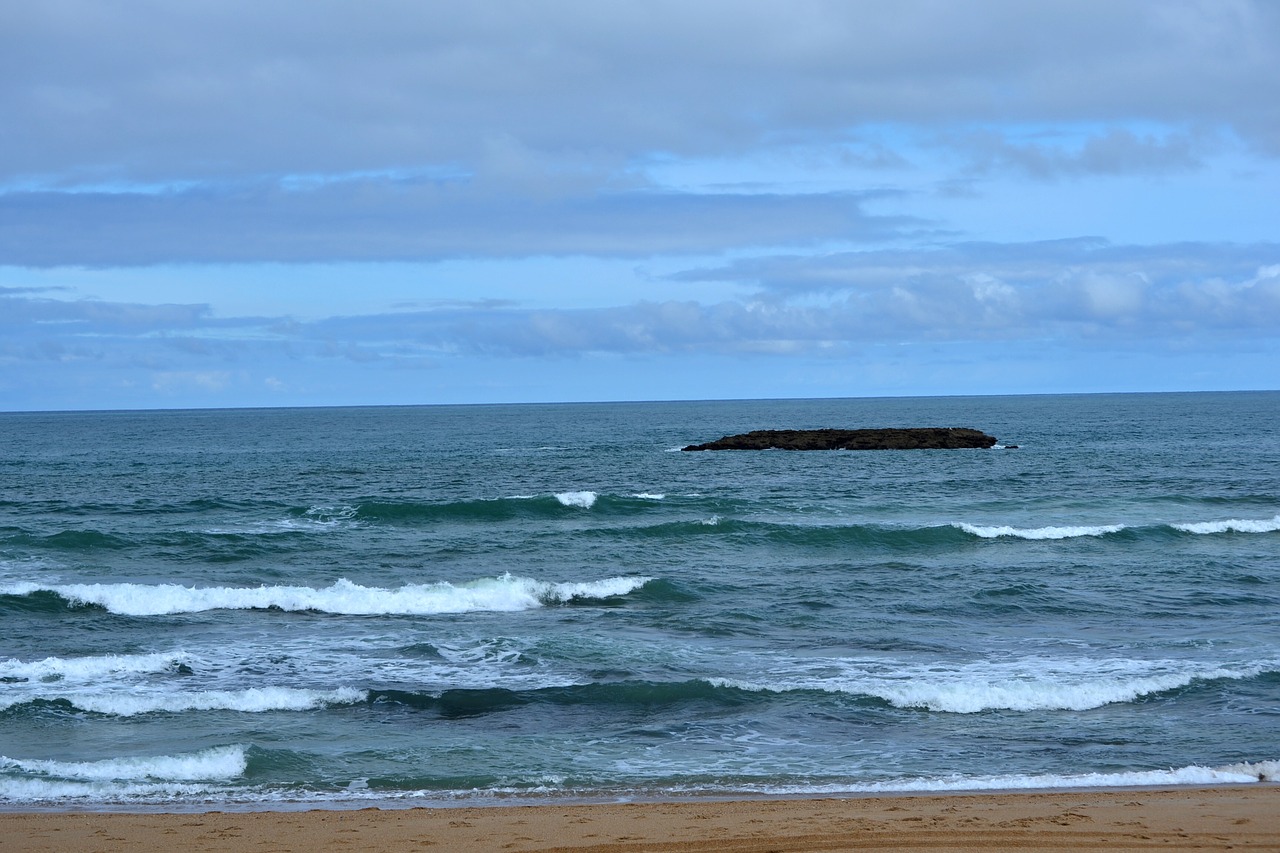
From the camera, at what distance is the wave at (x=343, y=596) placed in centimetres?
2275

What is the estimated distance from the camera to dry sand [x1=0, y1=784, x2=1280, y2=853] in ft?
30.3

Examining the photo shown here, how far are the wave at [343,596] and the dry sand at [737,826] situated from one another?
12.0m

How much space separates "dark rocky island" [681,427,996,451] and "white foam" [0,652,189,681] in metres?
54.3

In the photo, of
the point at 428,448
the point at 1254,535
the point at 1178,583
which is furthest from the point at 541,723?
the point at 428,448

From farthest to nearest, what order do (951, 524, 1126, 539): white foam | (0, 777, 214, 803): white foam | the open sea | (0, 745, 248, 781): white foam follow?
(951, 524, 1126, 539): white foam < the open sea < (0, 745, 248, 781): white foam < (0, 777, 214, 803): white foam

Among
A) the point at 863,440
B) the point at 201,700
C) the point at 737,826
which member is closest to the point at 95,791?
the point at 201,700

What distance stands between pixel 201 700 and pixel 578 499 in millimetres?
24808

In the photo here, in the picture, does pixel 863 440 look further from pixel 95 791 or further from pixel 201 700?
pixel 95 791

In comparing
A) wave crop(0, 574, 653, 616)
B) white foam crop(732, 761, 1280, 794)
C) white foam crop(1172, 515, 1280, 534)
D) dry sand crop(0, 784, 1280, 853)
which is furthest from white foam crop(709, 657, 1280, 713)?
white foam crop(1172, 515, 1280, 534)

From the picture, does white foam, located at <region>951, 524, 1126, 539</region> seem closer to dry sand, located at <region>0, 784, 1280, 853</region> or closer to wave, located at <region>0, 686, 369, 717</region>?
dry sand, located at <region>0, 784, 1280, 853</region>

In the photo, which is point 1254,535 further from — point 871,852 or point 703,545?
point 871,852

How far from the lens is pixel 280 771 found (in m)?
12.5

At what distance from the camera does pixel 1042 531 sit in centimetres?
3198

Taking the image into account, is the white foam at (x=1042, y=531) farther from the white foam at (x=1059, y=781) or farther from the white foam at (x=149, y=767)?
the white foam at (x=149, y=767)
